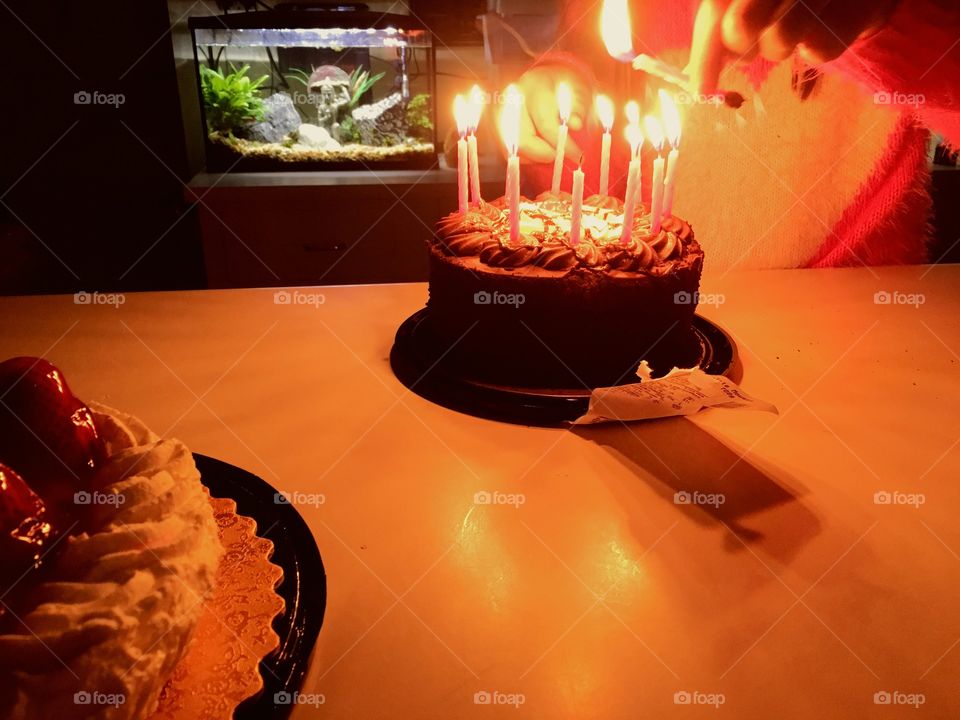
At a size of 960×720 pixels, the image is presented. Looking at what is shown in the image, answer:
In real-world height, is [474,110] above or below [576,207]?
above

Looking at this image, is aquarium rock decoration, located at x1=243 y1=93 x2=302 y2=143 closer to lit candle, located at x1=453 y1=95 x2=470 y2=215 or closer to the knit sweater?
the knit sweater

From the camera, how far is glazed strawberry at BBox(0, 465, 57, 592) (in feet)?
2.11

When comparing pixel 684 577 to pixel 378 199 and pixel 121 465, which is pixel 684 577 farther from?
pixel 378 199

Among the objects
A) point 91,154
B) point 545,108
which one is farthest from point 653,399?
point 91,154

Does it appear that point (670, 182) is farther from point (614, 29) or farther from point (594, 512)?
point (594, 512)

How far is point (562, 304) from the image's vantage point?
138 cm

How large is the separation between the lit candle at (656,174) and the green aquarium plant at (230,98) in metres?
2.67

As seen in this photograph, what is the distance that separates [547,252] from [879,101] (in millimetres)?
1338

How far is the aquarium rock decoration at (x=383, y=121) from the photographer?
3709mm

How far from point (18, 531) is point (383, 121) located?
133 inches

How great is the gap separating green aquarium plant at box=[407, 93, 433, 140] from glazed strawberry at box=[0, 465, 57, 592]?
10.7 feet

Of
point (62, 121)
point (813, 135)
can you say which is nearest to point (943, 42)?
point (813, 135)

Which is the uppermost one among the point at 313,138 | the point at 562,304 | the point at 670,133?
the point at 670,133

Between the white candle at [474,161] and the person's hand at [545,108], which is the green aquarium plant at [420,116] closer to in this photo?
the person's hand at [545,108]
